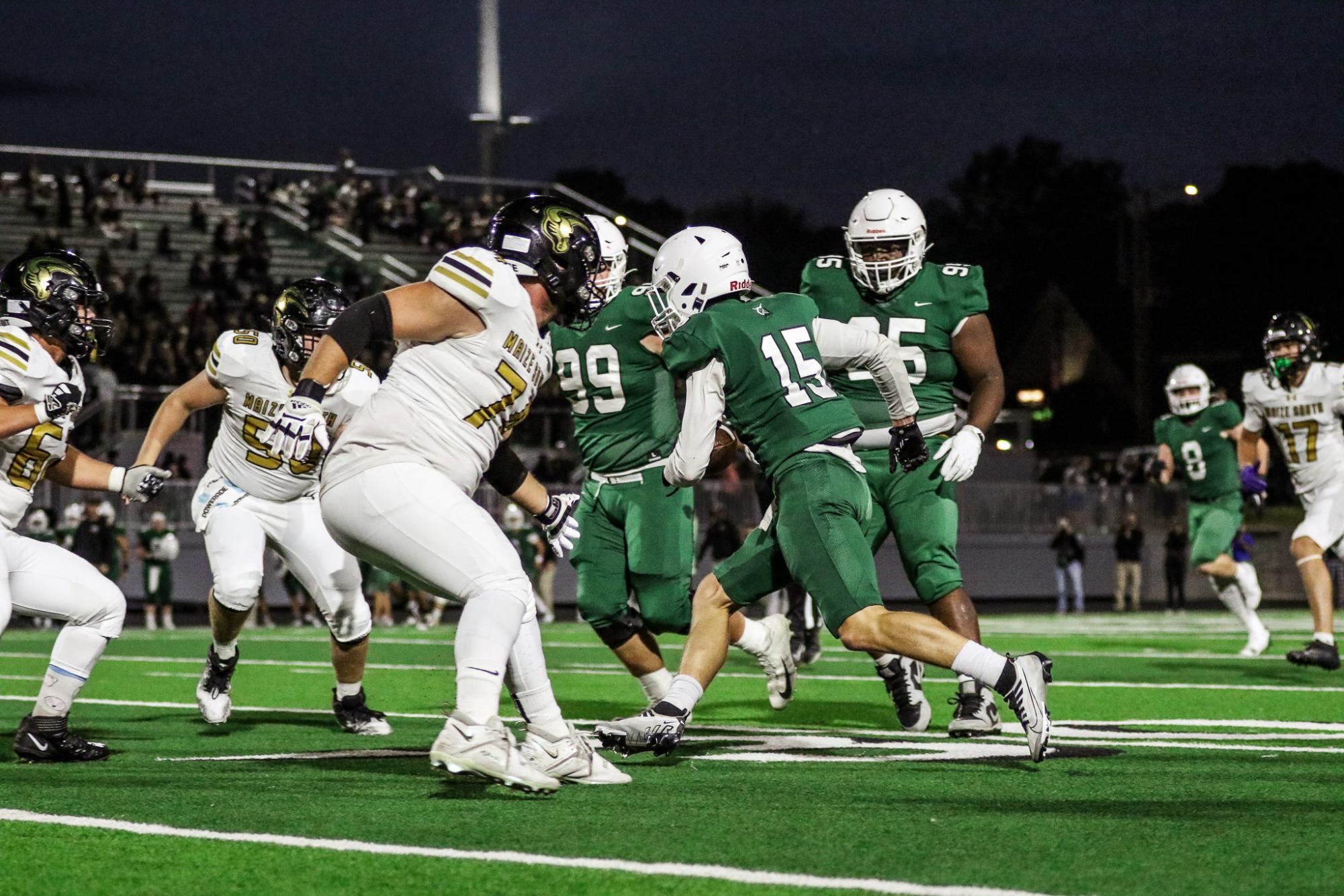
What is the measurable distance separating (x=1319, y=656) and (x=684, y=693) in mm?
5416

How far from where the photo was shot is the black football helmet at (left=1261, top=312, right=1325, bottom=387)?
37.7 feet

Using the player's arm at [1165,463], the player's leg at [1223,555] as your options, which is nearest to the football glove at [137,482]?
the player's arm at [1165,463]

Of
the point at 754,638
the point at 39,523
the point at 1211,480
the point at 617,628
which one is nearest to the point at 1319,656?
the point at 1211,480

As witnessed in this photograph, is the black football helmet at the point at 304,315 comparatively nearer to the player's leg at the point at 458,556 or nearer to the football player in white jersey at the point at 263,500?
the football player in white jersey at the point at 263,500

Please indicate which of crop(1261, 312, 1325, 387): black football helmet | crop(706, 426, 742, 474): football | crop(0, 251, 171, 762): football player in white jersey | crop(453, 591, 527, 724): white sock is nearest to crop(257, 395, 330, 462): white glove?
crop(453, 591, 527, 724): white sock

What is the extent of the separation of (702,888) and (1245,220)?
175ft

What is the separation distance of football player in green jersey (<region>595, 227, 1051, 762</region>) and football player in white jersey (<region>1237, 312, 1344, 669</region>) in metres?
5.84

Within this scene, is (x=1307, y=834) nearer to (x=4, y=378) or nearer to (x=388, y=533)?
(x=388, y=533)

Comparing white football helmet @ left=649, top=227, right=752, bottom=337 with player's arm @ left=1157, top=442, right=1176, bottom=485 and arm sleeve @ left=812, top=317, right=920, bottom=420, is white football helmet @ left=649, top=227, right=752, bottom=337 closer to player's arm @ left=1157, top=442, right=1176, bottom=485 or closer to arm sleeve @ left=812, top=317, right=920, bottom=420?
arm sleeve @ left=812, top=317, right=920, bottom=420

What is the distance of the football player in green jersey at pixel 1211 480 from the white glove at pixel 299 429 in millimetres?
9292

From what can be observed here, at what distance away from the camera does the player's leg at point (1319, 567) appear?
404 inches

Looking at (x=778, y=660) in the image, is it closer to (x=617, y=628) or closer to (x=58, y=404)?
(x=617, y=628)

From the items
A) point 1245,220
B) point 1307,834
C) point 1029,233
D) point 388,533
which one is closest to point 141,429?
point 388,533

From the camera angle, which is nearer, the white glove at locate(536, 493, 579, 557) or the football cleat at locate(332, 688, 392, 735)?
the white glove at locate(536, 493, 579, 557)
